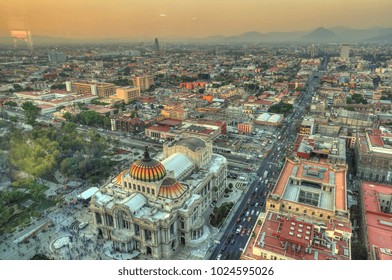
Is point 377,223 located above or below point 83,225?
above

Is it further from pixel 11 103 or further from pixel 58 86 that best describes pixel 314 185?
pixel 58 86

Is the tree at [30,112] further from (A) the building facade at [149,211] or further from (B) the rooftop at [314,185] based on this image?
(B) the rooftop at [314,185]

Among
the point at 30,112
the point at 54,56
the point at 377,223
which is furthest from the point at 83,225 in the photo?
the point at 54,56

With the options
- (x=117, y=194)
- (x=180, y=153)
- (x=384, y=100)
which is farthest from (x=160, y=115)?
(x=384, y=100)

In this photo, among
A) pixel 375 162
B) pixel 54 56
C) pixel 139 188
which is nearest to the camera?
pixel 139 188

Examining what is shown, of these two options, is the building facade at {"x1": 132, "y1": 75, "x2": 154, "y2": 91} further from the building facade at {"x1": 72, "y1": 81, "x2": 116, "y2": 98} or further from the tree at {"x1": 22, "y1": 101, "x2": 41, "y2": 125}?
the tree at {"x1": 22, "y1": 101, "x2": 41, "y2": 125}

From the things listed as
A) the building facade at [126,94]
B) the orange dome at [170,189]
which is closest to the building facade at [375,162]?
the orange dome at [170,189]

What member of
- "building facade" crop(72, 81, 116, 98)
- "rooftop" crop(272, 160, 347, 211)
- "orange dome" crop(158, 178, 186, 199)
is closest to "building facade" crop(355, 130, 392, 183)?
"rooftop" crop(272, 160, 347, 211)

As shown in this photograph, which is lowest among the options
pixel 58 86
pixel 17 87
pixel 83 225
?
pixel 83 225

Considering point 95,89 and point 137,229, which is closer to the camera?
point 137,229
